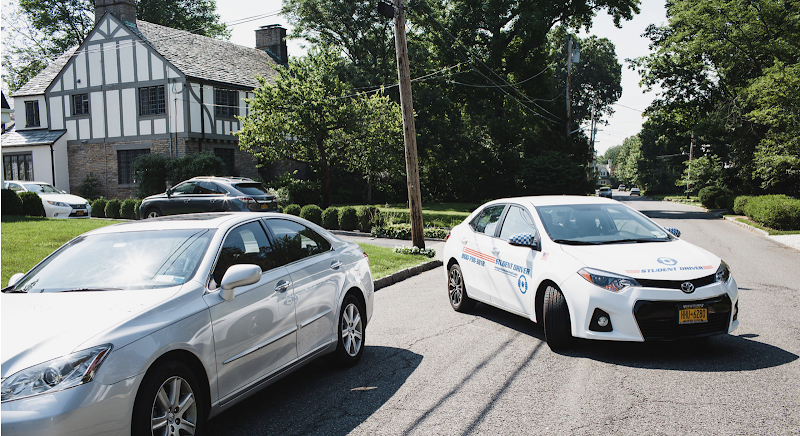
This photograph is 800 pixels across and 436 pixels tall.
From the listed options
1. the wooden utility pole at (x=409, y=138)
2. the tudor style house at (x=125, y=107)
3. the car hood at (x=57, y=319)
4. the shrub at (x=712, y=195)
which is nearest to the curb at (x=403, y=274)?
the wooden utility pole at (x=409, y=138)

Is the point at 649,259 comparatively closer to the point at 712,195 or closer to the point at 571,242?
the point at 571,242

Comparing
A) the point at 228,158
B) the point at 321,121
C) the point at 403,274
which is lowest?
the point at 403,274

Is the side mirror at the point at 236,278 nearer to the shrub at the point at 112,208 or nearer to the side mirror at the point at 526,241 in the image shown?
the side mirror at the point at 526,241

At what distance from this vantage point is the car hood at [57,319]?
3189 mm

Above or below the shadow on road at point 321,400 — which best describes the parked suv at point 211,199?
above

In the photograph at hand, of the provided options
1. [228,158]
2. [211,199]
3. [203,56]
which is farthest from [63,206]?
[203,56]

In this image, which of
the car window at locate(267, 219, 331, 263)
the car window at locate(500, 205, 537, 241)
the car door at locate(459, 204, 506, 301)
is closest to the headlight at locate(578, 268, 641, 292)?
the car window at locate(500, 205, 537, 241)

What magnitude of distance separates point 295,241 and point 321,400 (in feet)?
4.79

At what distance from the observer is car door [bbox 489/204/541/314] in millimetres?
6668

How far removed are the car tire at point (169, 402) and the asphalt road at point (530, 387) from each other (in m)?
0.57

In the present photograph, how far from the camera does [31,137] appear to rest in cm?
3362

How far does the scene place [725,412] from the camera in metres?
4.38

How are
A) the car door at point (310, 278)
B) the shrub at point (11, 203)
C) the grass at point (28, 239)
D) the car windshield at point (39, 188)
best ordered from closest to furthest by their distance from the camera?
1. the car door at point (310, 278)
2. the grass at point (28, 239)
3. the shrub at point (11, 203)
4. the car windshield at point (39, 188)

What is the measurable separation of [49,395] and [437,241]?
1658 centimetres
